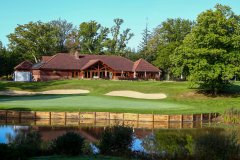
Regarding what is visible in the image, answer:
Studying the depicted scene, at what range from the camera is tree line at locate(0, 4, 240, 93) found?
4903 centimetres

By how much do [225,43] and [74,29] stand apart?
90.1m

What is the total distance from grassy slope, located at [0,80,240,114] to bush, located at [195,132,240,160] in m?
19.5

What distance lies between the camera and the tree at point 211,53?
48188mm

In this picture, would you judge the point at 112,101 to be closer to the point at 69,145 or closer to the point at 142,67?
the point at 69,145

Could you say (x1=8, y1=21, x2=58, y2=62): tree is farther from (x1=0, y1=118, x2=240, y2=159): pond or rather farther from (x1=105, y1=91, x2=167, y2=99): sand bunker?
(x1=0, y1=118, x2=240, y2=159): pond

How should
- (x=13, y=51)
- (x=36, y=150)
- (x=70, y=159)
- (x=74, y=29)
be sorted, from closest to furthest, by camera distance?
(x=70, y=159) → (x=36, y=150) → (x=13, y=51) → (x=74, y=29)

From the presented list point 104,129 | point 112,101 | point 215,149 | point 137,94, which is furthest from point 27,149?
point 137,94

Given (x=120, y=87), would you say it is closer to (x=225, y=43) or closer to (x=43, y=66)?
(x=225, y=43)

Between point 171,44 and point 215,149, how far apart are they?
3401 inches

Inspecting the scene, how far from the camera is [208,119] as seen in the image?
113 feet

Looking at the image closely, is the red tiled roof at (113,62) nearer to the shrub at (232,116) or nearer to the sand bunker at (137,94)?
the sand bunker at (137,94)

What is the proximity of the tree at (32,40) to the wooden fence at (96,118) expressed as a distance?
75222mm

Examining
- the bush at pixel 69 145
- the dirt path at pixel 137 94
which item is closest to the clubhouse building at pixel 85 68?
the dirt path at pixel 137 94

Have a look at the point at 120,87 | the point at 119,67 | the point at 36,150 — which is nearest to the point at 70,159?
the point at 36,150
